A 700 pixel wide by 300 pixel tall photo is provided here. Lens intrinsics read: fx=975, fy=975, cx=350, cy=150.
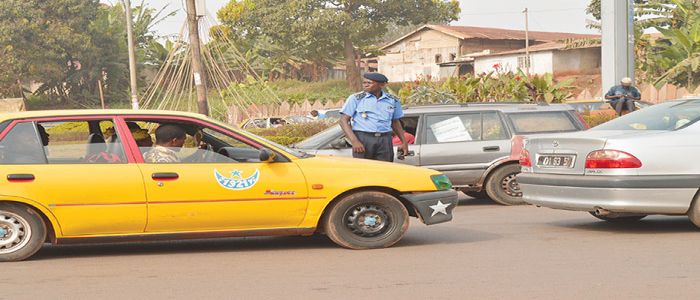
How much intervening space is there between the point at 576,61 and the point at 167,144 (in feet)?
166

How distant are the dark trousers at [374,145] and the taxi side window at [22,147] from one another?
3290 millimetres

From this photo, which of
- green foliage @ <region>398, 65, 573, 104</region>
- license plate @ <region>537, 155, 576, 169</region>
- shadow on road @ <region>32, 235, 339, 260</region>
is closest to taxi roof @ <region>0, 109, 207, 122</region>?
shadow on road @ <region>32, 235, 339, 260</region>

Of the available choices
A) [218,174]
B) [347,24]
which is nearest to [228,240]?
[218,174]

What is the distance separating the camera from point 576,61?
56.3 m

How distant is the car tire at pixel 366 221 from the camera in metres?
8.09

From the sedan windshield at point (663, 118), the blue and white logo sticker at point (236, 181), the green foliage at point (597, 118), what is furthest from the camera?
the green foliage at point (597, 118)

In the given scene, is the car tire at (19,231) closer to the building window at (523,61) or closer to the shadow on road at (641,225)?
the shadow on road at (641,225)

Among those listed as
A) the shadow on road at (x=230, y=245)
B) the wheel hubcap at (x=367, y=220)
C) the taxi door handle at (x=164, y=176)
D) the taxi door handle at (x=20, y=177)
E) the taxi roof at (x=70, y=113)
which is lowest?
the shadow on road at (x=230, y=245)

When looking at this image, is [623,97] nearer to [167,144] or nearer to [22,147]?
[167,144]

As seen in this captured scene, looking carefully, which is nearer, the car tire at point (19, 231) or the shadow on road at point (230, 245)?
the car tire at point (19, 231)

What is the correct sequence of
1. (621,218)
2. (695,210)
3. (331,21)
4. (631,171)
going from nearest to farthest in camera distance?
1. (631,171)
2. (695,210)
3. (621,218)
4. (331,21)

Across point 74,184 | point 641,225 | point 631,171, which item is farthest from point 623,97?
point 74,184

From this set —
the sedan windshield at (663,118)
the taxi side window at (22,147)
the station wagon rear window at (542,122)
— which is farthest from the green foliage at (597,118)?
the taxi side window at (22,147)

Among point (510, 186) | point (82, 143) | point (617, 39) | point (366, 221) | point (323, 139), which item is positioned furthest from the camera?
point (617, 39)
